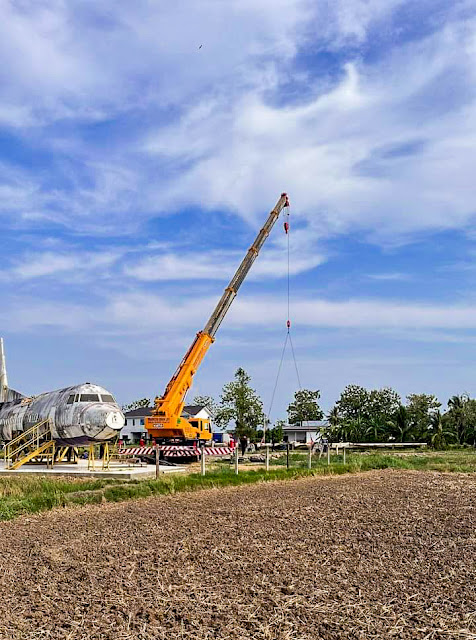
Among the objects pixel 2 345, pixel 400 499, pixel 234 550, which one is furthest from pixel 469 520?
pixel 2 345

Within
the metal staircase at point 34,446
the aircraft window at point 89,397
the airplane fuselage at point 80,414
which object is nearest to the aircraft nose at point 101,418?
the airplane fuselage at point 80,414

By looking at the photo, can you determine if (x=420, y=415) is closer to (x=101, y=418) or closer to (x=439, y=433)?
(x=439, y=433)

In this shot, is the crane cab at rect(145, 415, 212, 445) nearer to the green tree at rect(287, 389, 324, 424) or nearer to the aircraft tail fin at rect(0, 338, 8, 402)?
the aircraft tail fin at rect(0, 338, 8, 402)

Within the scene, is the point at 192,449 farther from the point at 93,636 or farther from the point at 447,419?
the point at 447,419

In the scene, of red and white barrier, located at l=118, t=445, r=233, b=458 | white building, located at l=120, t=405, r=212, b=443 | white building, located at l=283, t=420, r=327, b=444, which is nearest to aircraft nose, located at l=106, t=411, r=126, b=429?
red and white barrier, located at l=118, t=445, r=233, b=458

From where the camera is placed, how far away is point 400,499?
15.8 meters

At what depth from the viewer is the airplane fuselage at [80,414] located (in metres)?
29.2

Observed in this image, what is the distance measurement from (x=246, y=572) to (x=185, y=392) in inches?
1070

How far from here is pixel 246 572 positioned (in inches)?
358

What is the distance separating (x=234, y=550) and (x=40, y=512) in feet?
24.7

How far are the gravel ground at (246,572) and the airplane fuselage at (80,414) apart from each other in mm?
13980

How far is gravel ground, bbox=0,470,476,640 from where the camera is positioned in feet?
23.6

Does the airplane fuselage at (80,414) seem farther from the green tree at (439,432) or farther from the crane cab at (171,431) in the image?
the green tree at (439,432)

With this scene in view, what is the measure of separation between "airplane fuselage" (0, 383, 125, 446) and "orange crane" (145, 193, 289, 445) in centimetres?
465
